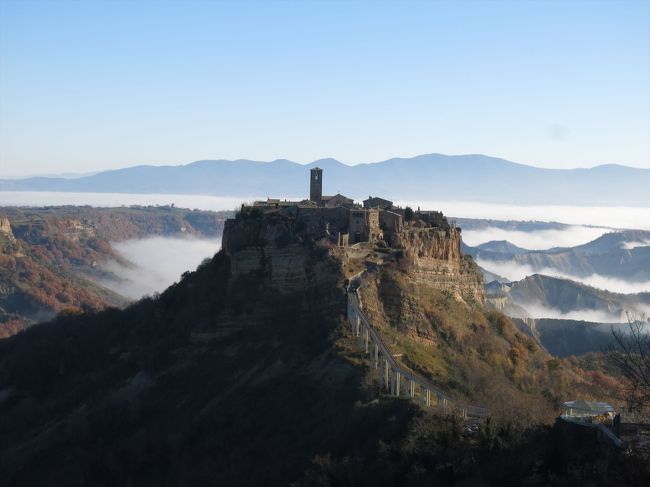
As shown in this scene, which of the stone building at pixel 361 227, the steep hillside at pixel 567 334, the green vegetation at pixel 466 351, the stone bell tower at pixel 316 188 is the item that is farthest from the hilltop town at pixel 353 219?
the steep hillside at pixel 567 334

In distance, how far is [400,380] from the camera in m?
40.6

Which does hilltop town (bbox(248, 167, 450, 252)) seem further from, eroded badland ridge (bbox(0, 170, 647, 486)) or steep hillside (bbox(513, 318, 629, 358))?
steep hillside (bbox(513, 318, 629, 358))

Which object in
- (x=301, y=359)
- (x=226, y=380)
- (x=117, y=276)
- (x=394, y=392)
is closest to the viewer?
(x=394, y=392)

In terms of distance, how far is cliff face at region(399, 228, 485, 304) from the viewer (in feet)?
179

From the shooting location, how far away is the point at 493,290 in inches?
4788

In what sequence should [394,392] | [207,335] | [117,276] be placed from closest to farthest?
[394,392] < [207,335] < [117,276]

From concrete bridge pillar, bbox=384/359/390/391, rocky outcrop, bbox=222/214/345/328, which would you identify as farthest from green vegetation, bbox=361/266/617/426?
concrete bridge pillar, bbox=384/359/390/391

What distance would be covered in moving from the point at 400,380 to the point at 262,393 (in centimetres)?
717

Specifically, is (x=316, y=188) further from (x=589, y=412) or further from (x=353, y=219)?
(x=589, y=412)

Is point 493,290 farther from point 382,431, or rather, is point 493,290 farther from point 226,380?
point 382,431

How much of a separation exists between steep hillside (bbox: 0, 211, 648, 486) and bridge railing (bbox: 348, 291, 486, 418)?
28.8 inches

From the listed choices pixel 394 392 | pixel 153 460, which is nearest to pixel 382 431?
pixel 394 392

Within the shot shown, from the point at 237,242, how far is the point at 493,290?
70.8m

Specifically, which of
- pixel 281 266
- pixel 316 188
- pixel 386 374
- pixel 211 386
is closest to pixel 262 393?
pixel 211 386
